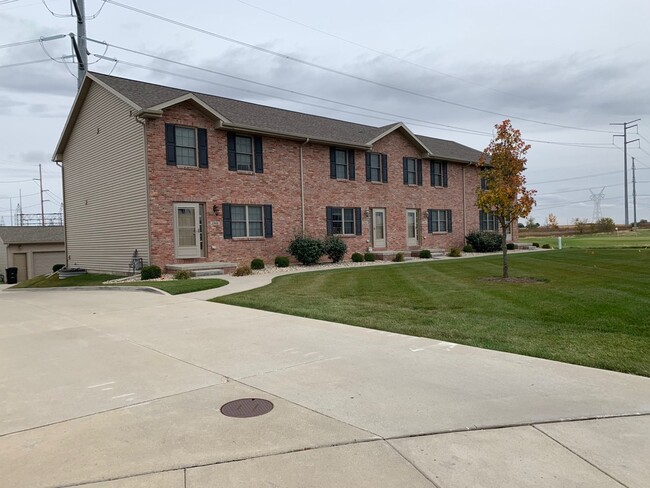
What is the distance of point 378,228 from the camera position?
1037 inches

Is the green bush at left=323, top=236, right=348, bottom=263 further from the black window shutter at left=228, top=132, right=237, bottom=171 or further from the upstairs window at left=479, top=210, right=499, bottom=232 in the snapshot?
the upstairs window at left=479, top=210, right=499, bottom=232

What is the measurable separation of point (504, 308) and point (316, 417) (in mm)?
5904

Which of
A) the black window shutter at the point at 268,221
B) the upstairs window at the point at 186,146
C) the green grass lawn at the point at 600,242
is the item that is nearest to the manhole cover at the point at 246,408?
the upstairs window at the point at 186,146

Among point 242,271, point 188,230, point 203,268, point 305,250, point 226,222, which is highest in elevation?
point 226,222

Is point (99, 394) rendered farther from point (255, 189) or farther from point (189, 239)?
point (255, 189)

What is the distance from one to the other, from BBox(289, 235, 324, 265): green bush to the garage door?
2550 centimetres

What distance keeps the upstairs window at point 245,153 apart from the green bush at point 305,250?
3.53 metres

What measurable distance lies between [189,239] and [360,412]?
51.5ft

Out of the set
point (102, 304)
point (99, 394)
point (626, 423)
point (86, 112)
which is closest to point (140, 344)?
point (99, 394)

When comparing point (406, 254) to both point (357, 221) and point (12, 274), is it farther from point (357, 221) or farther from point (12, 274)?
point (12, 274)

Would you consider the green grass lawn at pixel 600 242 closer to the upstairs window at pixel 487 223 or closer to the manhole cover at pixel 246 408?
the upstairs window at pixel 487 223

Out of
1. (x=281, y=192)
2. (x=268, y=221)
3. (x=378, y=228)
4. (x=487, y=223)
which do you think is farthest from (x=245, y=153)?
(x=487, y=223)

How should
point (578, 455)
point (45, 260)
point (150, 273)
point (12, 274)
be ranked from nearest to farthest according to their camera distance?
point (578, 455), point (150, 273), point (12, 274), point (45, 260)

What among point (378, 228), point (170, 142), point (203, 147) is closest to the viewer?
point (170, 142)
